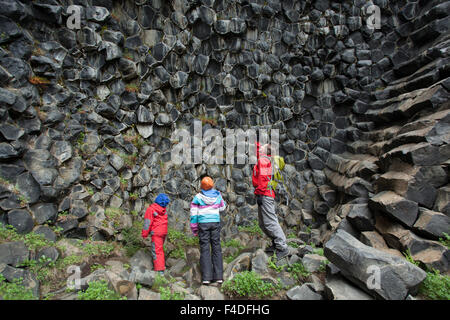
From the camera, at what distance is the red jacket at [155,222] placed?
5.76 meters

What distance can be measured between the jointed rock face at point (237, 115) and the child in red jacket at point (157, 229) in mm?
650

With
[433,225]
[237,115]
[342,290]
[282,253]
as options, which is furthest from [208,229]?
[237,115]

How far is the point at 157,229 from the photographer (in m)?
5.79

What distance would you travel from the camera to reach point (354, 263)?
13.5 feet

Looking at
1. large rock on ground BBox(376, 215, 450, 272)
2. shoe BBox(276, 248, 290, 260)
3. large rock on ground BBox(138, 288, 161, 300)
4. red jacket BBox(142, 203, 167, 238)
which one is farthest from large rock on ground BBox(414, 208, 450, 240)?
red jacket BBox(142, 203, 167, 238)

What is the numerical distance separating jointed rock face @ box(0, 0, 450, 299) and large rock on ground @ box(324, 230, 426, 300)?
0.11ft

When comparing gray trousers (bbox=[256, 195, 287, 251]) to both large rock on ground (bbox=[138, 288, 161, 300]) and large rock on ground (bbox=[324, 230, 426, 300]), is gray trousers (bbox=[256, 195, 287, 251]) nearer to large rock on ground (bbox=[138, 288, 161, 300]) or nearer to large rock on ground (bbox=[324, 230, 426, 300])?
large rock on ground (bbox=[324, 230, 426, 300])

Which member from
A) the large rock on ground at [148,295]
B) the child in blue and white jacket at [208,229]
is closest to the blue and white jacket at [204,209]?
the child in blue and white jacket at [208,229]

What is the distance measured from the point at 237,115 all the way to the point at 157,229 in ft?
16.2

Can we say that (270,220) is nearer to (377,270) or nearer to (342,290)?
(342,290)
